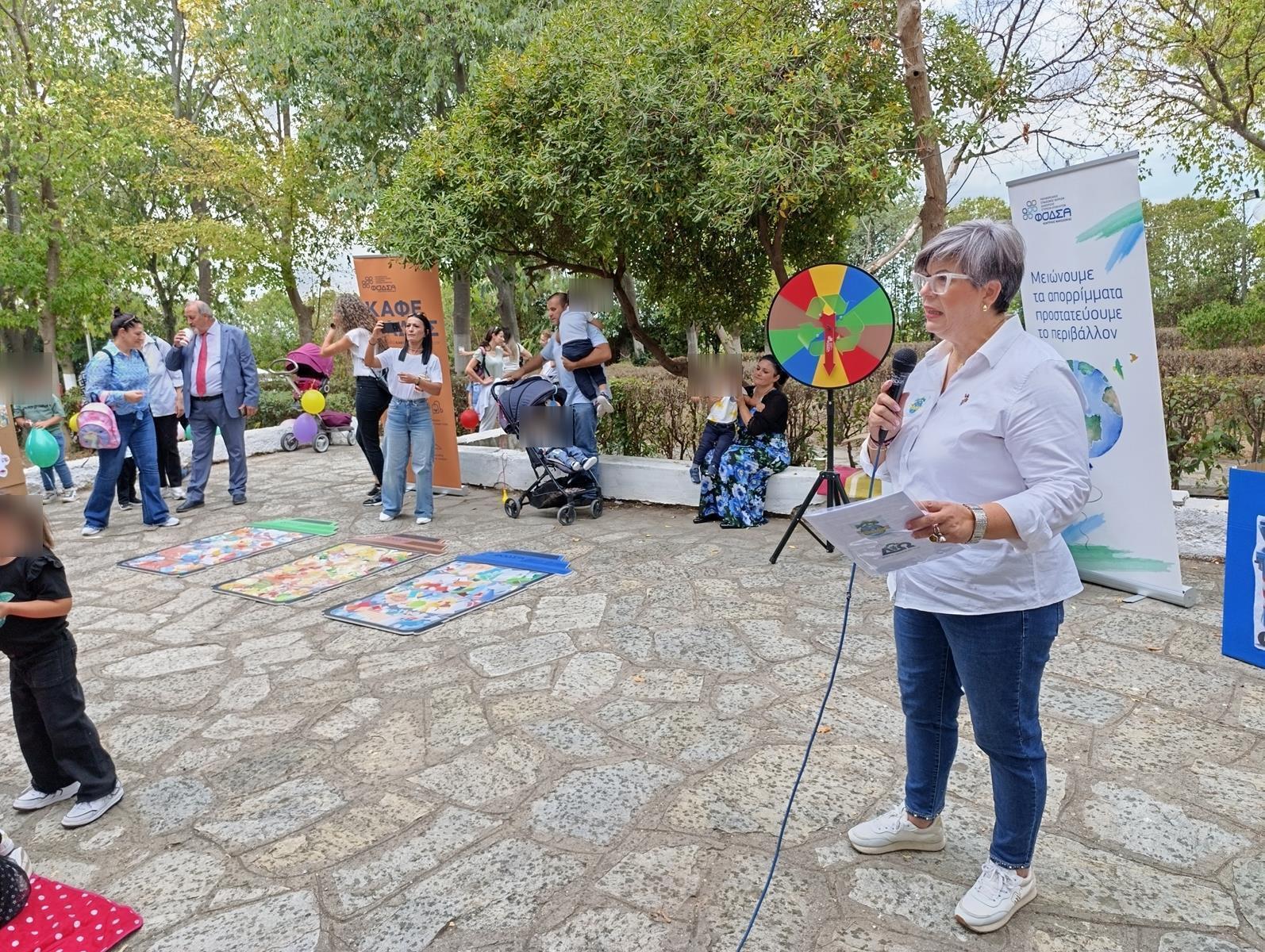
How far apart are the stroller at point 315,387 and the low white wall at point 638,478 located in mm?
3211

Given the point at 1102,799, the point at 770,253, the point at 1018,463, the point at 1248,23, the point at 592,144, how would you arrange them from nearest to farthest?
the point at 1018,463, the point at 1102,799, the point at 592,144, the point at 770,253, the point at 1248,23

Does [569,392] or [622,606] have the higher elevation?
[569,392]

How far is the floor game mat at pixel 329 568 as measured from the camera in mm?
5723

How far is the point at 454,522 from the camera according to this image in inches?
295

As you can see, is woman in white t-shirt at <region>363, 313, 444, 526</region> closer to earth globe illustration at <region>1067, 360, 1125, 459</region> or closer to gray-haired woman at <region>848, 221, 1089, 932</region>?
earth globe illustration at <region>1067, 360, 1125, 459</region>

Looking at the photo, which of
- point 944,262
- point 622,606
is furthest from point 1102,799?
Result: point 622,606

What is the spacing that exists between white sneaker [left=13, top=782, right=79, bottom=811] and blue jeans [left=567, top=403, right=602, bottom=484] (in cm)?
481

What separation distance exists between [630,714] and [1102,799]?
1.82 metres

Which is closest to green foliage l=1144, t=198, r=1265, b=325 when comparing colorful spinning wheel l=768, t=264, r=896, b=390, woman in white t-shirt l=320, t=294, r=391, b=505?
colorful spinning wheel l=768, t=264, r=896, b=390

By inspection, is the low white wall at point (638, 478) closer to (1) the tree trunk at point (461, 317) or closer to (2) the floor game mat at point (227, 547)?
(2) the floor game mat at point (227, 547)

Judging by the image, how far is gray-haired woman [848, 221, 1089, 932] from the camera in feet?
6.38

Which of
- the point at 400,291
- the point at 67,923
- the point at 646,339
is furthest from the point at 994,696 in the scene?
the point at 400,291

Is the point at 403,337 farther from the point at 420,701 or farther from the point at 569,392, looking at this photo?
the point at 420,701

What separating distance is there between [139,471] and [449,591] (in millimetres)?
3951
